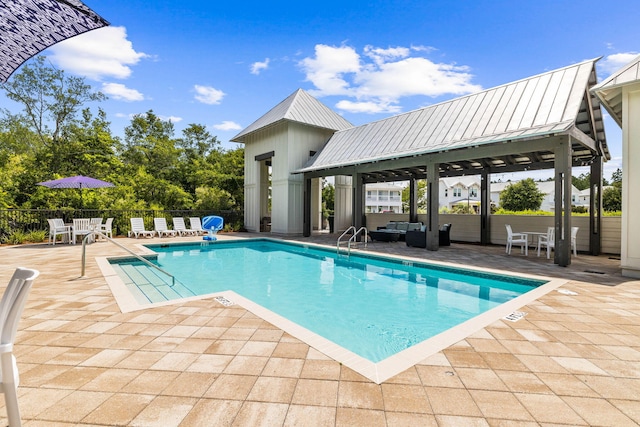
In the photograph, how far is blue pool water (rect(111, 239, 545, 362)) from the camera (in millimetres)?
4195

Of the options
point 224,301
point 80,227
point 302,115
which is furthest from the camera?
point 302,115

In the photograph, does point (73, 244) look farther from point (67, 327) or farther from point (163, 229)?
point (67, 327)

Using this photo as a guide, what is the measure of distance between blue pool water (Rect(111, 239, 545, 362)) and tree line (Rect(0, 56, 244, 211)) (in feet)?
25.4

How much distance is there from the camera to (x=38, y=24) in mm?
2701

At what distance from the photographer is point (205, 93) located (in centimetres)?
3875

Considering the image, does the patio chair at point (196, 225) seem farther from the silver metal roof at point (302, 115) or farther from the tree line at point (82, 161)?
the silver metal roof at point (302, 115)

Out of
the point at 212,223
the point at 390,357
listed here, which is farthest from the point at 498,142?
the point at 212,223

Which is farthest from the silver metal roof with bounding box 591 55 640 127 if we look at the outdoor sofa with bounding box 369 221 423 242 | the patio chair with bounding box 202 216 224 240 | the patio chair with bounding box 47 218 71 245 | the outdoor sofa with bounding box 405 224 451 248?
the patio chair with bounding box 47 218 71 245

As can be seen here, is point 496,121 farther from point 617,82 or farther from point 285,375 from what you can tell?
point 285,375

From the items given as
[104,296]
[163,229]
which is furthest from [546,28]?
[163,229]

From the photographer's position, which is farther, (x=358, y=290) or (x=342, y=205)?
(x=342, y=205)

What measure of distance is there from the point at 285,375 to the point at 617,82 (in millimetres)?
7750

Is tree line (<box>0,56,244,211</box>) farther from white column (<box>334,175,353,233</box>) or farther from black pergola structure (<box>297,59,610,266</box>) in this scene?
black pergola structure (<box>297,59,610,266</box>)

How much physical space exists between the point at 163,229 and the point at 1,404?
1253 cm
